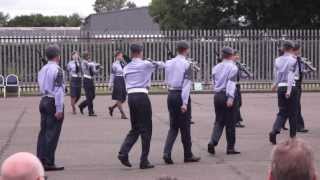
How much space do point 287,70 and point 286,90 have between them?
1.10ft

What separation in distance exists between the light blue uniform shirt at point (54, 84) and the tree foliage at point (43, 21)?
105495mm

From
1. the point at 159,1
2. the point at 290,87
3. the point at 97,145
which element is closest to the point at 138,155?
the point at 97,145

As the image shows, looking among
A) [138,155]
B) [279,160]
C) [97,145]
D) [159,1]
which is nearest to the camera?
[279,160]

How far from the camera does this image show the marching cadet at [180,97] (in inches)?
428

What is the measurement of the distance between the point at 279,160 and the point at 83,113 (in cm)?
1689

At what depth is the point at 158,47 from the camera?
31125mm

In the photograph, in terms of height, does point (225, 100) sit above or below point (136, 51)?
below

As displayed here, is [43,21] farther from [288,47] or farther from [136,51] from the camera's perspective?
[136,51]

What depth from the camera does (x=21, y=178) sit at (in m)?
3.76

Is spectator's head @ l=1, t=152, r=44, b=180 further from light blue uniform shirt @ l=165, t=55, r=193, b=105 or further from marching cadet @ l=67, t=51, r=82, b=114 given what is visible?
marching cadet @ l=67, t=51, r=82, b=114

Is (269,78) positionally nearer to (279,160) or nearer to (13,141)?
(13,141)

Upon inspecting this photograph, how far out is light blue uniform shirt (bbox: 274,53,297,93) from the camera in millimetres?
12578

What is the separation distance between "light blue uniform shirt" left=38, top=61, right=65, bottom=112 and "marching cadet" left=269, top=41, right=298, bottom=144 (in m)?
3.92

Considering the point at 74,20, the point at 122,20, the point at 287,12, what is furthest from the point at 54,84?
the point at 74,20
